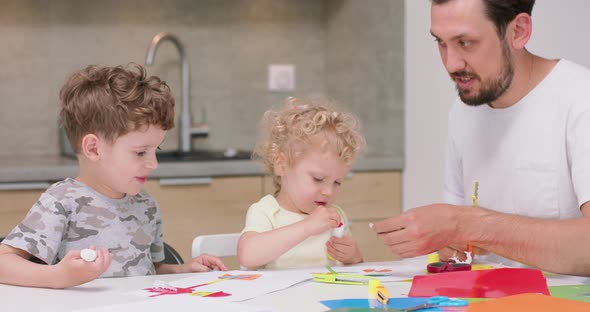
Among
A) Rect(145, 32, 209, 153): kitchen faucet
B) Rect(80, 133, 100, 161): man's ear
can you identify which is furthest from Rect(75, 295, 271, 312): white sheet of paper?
Rect(145, 32, 209, 153): kitchen faucet

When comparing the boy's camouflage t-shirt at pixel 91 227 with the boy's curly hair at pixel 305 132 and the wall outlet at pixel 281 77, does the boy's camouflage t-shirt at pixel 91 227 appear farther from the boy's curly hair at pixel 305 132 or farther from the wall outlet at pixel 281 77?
the wall outlet at pixel 281 77

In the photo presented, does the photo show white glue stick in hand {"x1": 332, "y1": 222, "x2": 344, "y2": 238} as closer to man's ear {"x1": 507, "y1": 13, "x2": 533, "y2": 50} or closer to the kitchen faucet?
man's ear {"x1": 507, "y1": 13, "x2": 533, "y2": 50}

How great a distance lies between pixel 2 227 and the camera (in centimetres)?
303

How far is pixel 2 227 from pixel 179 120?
1.06 metres

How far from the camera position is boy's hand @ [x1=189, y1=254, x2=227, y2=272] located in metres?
1.95

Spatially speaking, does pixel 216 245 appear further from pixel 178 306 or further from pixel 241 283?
pixel 178 306

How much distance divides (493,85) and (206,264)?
0.80 meters

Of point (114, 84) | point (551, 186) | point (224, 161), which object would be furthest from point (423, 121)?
point (114, 84)

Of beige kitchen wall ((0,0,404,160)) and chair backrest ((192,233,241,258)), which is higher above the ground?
beige kitchen wall ((0,0,404,160))

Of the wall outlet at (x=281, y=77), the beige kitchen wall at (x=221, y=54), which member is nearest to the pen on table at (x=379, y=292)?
the beige kitchen wall at (x=221, y=54)

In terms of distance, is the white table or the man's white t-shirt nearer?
the white table

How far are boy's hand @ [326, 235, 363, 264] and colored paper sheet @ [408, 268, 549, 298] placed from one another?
0.30 metres

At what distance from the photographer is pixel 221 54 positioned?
13.1ft

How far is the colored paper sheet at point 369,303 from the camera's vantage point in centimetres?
148
